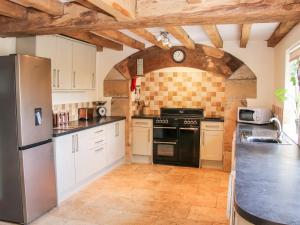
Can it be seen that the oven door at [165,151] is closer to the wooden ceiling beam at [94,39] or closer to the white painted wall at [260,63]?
the white painted wall at [260,63]

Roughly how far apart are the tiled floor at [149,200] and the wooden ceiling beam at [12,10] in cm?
211

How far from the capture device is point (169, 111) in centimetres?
556

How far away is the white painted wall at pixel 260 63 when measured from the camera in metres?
4.83

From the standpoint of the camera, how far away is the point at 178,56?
17.1ft

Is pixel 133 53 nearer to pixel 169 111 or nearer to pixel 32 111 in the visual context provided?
pixel 169 111

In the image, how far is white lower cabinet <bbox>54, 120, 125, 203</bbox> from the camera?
12.0 ft

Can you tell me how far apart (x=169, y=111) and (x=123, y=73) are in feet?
3.64

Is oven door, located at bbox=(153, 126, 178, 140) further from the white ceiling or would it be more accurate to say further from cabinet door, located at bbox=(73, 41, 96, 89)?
the white ceiling

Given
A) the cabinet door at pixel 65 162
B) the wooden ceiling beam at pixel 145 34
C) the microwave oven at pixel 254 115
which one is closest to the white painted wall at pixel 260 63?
the microwave oven at pixel 254 115

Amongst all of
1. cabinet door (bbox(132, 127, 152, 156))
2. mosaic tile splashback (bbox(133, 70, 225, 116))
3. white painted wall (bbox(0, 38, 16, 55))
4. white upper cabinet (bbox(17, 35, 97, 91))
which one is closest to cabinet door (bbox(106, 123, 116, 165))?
cabinet door (bbox(132, 127, 152, 156))

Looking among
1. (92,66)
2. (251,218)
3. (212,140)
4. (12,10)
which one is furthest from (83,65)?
(251,218)

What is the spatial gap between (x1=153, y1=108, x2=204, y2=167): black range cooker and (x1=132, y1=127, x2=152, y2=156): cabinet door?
0.10 m

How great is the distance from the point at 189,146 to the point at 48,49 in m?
2.84

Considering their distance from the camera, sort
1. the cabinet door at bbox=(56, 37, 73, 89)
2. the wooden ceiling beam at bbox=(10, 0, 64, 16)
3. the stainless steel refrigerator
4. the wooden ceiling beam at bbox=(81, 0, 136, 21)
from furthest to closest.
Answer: the cabinet door at bbox=(56, 37, 73, 89)
the stainless steel refrigerator
the wooden ceiling beam at bbox=(10, 0, 64, 16)
the wooden ceiling beam at bbox=(81, 0, 136, 21)
